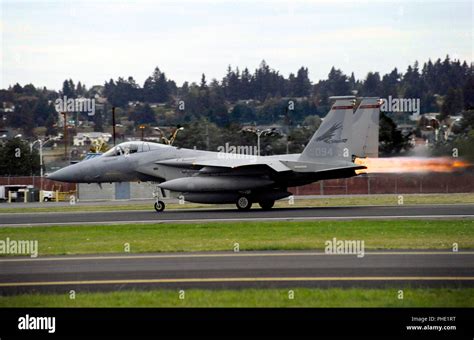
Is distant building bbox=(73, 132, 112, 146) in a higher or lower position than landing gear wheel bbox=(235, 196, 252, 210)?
higher

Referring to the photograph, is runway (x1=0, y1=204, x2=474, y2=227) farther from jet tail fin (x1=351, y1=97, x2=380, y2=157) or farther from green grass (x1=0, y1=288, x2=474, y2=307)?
green grass (x1=0, y1=288, x2=474, y2=307)

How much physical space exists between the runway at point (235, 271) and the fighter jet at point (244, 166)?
16898 millimetres

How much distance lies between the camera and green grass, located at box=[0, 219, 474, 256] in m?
22.0

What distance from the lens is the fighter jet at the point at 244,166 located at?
121 ft

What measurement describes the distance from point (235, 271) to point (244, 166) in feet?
66.8

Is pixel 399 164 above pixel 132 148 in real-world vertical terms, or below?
below

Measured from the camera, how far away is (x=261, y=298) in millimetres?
14422

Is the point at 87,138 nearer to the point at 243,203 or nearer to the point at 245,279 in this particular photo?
the point at 243,203

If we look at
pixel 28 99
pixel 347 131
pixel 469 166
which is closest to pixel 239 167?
pixel 347 131

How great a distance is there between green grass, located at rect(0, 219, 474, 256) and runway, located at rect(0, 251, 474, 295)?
153 cm

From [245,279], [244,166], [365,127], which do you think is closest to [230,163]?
[244,166]

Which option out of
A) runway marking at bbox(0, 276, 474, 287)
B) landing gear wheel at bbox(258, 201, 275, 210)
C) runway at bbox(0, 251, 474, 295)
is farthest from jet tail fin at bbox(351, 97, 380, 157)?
runway marking at bbox(0, 276, 474, 287)

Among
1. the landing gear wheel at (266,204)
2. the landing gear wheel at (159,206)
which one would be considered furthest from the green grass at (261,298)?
the landing gear wheel at (266,204)

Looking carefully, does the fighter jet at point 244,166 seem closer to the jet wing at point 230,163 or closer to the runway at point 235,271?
the jet wing at point 230,163
